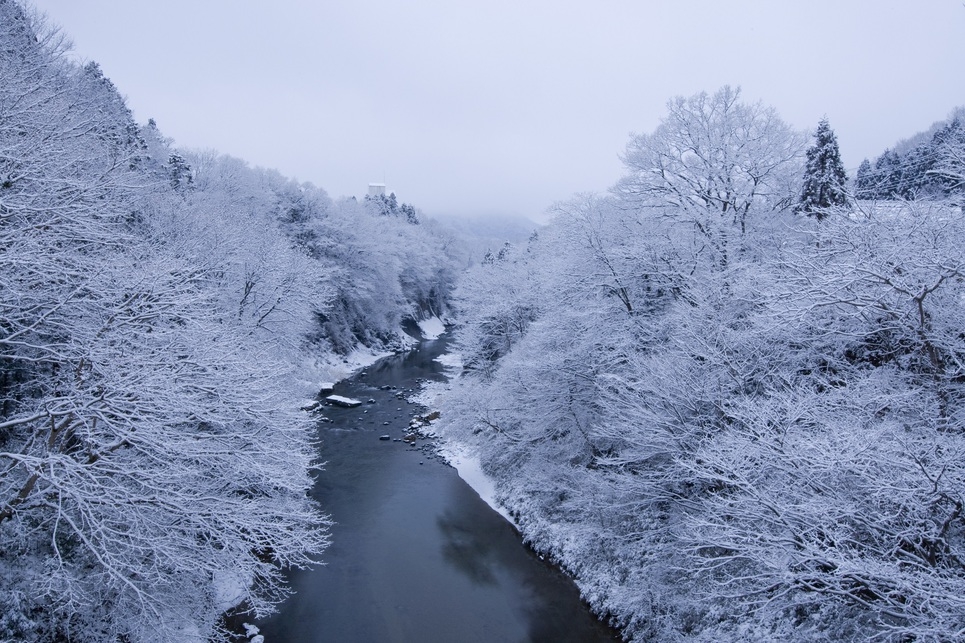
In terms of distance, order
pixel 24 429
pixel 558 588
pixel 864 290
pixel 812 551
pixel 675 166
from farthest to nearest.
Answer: pixel 675 166
pixel 558 588
pixel 24 429
pixel 864 290
pixel 812 551

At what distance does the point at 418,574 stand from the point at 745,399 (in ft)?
32.6

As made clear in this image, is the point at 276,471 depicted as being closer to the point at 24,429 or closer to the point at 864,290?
the point at 24,429

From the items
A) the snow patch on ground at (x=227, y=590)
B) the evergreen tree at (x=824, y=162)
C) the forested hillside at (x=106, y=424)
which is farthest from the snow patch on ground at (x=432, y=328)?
the snow patch on ground at (x=227, y=590)

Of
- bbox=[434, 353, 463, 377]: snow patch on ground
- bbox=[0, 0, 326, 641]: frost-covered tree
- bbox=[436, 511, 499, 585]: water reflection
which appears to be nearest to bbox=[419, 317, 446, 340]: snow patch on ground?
bbox=[434, 353, 463, 377]: snow patch on ground

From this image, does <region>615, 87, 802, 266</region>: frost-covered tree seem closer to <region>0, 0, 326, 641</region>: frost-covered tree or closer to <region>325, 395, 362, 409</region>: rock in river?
<region>0, 0, 326, 641</region>: frost-covered tree

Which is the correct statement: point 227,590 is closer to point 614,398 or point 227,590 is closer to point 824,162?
point 614,398

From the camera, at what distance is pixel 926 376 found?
7875 mm

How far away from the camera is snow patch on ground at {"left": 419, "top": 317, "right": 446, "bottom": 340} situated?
58.0 meters

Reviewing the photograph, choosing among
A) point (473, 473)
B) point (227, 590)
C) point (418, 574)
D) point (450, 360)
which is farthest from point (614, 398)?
point (450, 360)

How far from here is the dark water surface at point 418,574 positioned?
1155 centimetres

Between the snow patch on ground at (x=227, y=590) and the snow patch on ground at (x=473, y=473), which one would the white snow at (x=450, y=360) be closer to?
the snow patch on ground at (x=473, y=473)

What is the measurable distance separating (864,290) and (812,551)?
4.23 m

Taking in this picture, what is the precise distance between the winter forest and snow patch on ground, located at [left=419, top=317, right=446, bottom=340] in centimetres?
3720

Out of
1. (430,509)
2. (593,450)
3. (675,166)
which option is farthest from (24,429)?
(675,166)
